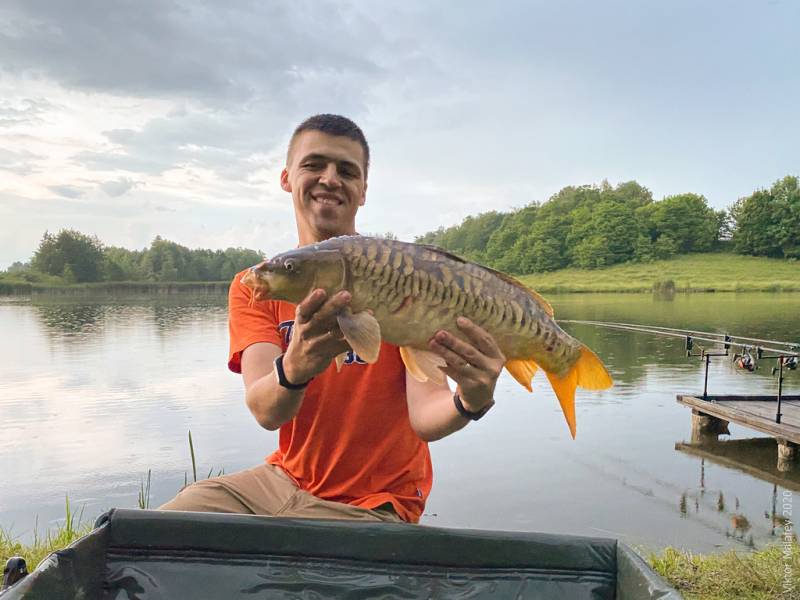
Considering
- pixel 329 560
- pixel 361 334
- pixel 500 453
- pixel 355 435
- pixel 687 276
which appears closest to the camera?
pixel 361 334

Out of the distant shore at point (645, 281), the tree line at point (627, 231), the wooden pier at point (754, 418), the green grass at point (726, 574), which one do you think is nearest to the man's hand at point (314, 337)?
the green grass at point (726, 574)

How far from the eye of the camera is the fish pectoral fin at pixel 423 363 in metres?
1.48

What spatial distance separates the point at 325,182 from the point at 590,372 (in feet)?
3.19

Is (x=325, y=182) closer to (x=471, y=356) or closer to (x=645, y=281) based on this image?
(x=471, y=356)

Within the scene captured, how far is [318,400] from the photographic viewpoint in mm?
1914

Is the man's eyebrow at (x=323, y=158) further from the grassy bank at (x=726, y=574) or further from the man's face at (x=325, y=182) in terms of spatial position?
the grassy bank at (x=726, y=574)

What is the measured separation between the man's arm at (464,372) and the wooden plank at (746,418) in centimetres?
557

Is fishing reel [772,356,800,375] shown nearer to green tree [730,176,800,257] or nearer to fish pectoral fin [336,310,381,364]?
fish pectoral fin [336,310,381,364]

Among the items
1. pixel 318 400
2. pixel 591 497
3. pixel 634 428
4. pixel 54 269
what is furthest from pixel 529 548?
pixel 54 269

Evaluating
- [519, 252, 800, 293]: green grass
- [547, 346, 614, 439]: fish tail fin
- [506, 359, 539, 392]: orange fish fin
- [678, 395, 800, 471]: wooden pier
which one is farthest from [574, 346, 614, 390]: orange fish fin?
[519, 252, 800, 293]: green grass

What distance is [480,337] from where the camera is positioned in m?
1.45

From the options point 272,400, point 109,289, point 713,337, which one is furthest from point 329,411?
point 109,289

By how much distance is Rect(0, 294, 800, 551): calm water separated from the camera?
5.23 m

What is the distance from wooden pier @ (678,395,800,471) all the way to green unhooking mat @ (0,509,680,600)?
550 centimetres
